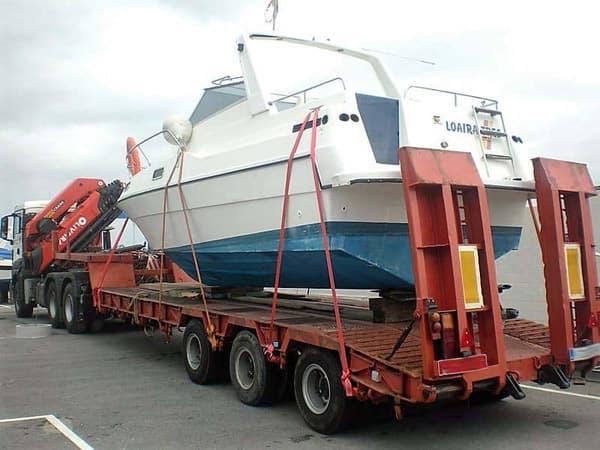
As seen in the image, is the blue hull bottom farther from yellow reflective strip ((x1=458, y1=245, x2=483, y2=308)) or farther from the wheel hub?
yellow reflective strip ((x1=458, y1=245, x2=483, y2=308))

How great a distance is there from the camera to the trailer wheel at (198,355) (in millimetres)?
6766

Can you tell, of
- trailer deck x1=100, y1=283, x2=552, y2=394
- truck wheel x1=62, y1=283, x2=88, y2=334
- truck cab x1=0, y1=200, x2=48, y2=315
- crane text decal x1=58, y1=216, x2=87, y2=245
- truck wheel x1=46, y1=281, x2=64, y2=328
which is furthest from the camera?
truck cab x1=0, y1=200, x2=48, y2=315

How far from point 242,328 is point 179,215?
6.52 feet

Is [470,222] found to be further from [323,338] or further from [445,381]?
[323,338]

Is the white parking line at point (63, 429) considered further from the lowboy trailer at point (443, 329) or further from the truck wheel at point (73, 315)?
the truck wheel at point (73, 315)

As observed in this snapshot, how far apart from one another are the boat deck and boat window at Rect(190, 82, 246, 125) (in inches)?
92.2

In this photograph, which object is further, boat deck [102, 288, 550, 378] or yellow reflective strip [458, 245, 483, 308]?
boat deck [102, 288, 550, 378]

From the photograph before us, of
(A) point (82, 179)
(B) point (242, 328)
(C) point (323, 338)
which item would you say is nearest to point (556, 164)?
(C) point (323, 338)

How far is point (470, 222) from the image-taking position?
458 cm

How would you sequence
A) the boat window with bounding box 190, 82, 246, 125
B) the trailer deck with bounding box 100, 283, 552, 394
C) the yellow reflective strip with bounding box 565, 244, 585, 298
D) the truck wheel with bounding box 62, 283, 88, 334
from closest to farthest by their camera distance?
the trailer deck with bounding box 100, 283, 552, 394 → the yellow reflective strip with bounding box 565, 244, 585, 298 → the boat window with bounding box 190, 82, 246, 125 → the truck wheel with bounding box 62, 283, 88, 334

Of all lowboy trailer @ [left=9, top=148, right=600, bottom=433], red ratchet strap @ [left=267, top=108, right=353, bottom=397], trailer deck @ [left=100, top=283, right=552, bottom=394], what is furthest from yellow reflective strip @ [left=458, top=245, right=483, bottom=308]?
red ratchet strap @ [left=267, top=108, right=353, bottom=397]

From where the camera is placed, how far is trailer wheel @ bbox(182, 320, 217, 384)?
677 cm

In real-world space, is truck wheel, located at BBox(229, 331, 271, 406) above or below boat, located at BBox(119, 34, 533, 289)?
below

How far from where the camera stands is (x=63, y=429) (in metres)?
5.29
